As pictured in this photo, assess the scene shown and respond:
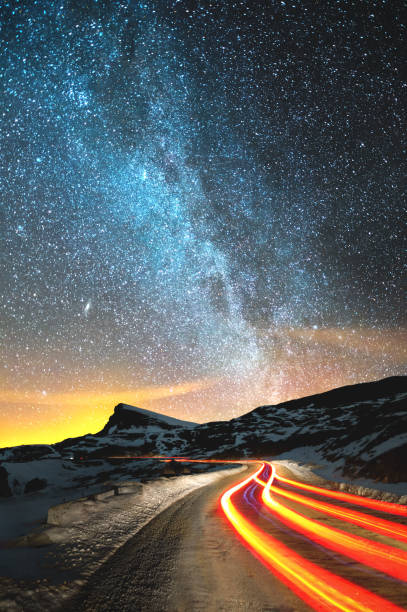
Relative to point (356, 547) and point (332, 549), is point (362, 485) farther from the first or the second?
point (332, 549)

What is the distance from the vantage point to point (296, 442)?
9394 cm

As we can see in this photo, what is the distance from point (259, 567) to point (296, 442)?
100 meters

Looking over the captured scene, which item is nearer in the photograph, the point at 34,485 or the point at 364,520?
the point at 364,520

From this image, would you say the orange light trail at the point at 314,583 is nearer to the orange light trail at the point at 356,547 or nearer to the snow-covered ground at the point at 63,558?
the orange light trail at the point at 356,547

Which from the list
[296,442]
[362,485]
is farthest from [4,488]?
[296,442]

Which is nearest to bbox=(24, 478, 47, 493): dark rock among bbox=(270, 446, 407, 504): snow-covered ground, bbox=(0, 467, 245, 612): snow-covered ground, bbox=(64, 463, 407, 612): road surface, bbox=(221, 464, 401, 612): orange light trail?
bbox=(270, 446, 407, 504): snow-covered ground

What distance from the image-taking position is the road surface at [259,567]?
11.3 ft

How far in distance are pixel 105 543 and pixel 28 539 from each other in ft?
4.47

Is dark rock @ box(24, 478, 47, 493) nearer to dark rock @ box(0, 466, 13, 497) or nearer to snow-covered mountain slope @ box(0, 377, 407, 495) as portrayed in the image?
snow-covered mountain slope @ box(0, 377, 407, 495)

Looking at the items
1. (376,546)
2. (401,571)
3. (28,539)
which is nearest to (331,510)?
(376,546)

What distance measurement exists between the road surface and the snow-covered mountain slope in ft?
64.1

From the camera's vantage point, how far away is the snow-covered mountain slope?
28.8 metres

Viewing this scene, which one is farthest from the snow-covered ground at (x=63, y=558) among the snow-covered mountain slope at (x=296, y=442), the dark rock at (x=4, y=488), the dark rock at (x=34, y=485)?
the dark rock at (x=34, y=485)

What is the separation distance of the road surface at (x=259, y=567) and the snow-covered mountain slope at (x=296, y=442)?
64.1 ft
